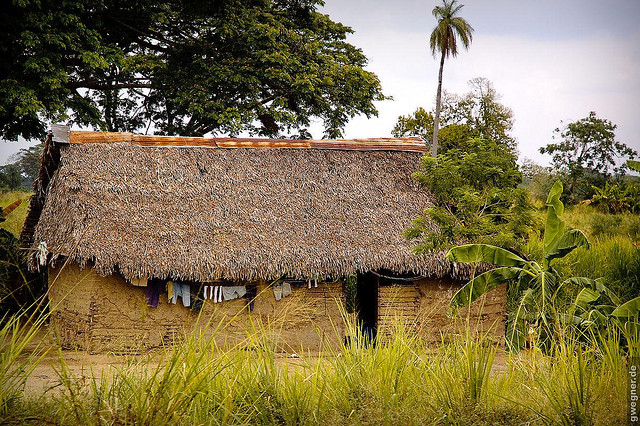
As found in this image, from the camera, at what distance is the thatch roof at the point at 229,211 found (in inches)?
286

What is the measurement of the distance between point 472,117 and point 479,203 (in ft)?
54.8

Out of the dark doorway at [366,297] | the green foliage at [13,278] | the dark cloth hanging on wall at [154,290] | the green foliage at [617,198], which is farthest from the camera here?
the green foliage at [617,198]

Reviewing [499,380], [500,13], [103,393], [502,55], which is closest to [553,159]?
[502,55]

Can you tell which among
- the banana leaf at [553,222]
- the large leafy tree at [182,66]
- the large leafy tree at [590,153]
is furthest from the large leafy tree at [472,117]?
the banana leaf at [553,222]

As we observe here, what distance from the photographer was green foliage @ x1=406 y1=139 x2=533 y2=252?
734 centimetres

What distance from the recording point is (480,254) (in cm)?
614

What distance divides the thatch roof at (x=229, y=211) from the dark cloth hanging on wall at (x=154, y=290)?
14.8 inches

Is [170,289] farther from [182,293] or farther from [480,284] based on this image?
[480,284]

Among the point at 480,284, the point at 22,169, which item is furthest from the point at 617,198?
the point at 22,169

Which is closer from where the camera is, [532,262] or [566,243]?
[566,243]

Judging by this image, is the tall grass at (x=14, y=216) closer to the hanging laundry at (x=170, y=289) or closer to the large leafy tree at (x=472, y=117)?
the hanging laundry at (x=170, y=289)

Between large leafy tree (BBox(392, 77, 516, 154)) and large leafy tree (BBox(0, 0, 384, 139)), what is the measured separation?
862 centimetres

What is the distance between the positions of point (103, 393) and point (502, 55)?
13009 mm

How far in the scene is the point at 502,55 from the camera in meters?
13.7
